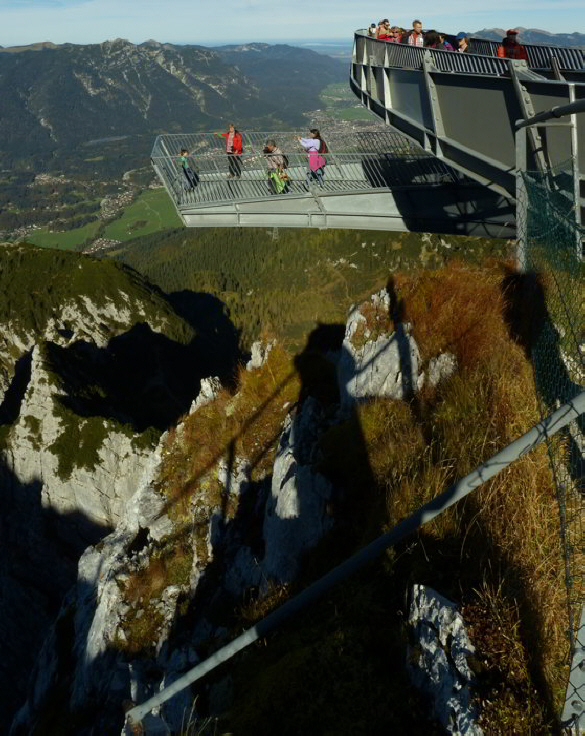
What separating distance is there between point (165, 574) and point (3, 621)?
2869cm

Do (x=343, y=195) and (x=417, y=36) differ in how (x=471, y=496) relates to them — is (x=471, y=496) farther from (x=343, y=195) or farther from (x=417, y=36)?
(x=417, y=36)

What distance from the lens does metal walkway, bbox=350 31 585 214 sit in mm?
8969

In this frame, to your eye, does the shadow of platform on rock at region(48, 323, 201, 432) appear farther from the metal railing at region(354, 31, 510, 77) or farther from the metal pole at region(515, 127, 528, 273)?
the metal pole at region(515, 127, 528, 273)

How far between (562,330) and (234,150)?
11837 millimetres

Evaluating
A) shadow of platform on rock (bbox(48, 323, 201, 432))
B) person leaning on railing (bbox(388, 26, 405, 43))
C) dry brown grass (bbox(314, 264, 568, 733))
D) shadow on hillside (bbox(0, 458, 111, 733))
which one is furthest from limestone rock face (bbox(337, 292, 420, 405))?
shadow on hillside (bbox(0, 458, 111, 733))

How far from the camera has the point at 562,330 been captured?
6875 millimetres

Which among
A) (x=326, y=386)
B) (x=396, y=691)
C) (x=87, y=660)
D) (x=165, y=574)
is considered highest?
(x=396, y=691)

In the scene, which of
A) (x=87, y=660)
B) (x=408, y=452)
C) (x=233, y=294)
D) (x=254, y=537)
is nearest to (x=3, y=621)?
(x=87, y=660)

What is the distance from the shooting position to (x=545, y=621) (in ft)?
13.4

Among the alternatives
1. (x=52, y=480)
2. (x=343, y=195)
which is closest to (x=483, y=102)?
(x=343, y=195)

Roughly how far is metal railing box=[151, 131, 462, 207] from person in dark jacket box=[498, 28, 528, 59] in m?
3.34

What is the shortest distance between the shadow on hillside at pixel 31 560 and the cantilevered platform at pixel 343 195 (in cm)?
2544

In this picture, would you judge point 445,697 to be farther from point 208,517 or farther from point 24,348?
point 24,348

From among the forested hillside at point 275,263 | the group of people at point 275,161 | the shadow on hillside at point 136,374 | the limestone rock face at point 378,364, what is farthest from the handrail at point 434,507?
the forested hillside at point 275,263
